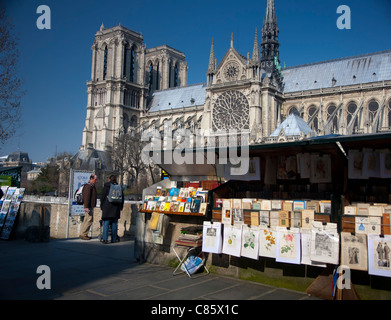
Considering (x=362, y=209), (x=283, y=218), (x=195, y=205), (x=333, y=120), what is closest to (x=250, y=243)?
(x=283, y=218)

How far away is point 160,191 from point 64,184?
158 feet

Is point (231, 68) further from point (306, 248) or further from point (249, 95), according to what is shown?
point (306, 248)

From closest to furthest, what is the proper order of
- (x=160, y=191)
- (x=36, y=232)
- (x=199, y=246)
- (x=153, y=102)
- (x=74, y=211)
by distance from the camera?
(x=199, y=246) < (x=160, y=191) < (x=36, y=232) < (x=74, y=211) < (x=153, y=102)

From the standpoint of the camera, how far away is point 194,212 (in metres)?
7.32

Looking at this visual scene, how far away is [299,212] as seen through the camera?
19.9 ft

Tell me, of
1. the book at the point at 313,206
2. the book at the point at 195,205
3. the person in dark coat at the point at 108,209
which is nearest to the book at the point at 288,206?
the book at the point at 313,206

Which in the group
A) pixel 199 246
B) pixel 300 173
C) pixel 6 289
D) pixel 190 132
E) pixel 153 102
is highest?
pixel 153 102

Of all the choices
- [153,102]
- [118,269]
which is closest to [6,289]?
[118,269]

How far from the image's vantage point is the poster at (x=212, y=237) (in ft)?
21.8

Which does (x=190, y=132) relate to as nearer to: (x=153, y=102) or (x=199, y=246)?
(x=153, y=102)

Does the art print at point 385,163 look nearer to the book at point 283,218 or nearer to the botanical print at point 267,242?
the book at point 283,218

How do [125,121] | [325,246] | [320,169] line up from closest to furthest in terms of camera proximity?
[325,246]
[320,169]
[125,121]

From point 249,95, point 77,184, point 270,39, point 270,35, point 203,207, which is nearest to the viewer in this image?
point 203,207

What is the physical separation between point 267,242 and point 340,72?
52.7m
